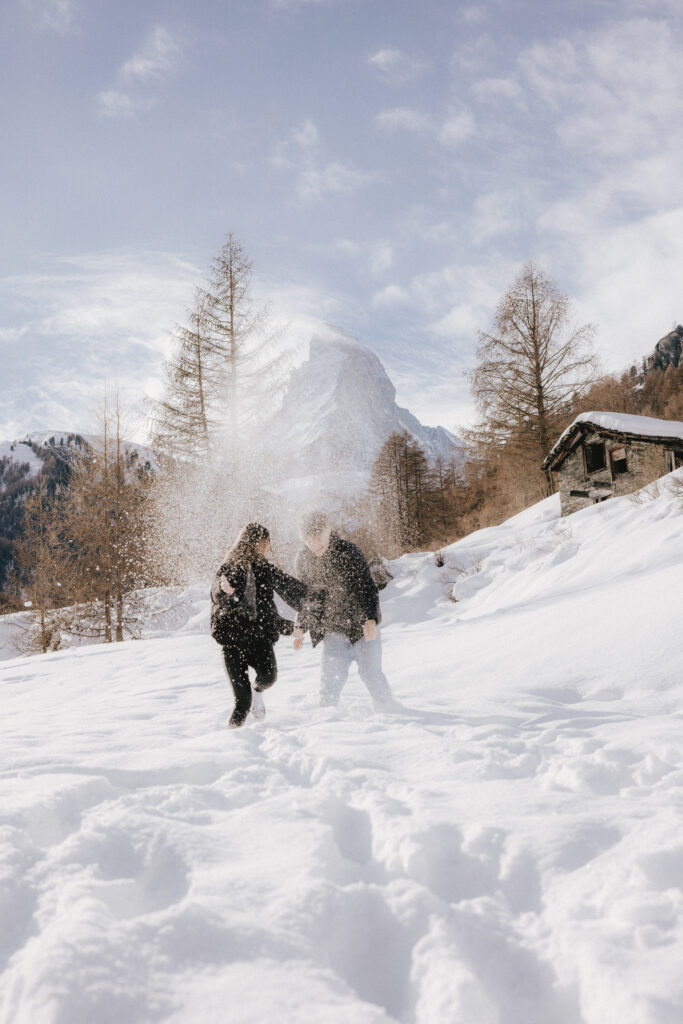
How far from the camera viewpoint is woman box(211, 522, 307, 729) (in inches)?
167

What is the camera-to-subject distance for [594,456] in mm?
19188

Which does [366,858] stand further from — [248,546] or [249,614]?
[248,546]

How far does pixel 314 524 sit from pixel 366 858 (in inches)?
99.6

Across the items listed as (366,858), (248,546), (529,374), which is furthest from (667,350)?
(366,858)

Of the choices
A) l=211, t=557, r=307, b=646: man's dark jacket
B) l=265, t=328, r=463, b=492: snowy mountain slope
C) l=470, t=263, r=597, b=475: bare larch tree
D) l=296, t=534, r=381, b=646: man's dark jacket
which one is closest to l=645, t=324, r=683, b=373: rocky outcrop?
l=265, t=328, r=463, b=492: snowy mountain slope

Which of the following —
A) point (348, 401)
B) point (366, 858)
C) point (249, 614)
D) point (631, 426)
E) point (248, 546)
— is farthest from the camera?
point (348, 401)

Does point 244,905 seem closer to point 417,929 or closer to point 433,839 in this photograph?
point 417,929

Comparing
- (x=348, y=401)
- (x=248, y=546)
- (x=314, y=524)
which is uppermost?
(x=348, y=401)

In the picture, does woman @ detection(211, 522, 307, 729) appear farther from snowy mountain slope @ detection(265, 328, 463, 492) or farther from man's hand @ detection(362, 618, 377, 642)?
snowy mountain slope @ detection(265, 328, 463, 492)

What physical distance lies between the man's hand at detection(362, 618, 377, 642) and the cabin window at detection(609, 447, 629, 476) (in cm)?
1676

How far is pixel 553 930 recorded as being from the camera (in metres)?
1.70

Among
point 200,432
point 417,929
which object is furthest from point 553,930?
point 200,432

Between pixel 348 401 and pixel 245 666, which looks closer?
pixel 245 666

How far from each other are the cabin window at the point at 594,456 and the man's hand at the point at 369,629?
17032mm
